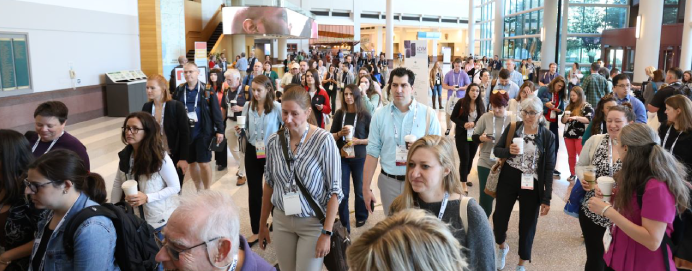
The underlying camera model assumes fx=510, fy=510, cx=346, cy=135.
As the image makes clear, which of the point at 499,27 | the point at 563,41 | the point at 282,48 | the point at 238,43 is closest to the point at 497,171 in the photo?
the point at 563,41

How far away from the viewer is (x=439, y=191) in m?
2.28

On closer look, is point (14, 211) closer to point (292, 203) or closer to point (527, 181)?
point (292, 203)

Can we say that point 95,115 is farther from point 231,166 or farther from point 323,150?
point 323,150

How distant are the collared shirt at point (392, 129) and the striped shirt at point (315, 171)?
0.91 m

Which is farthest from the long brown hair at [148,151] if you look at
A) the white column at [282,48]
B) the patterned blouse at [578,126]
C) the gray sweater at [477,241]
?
the white column at [282,48]

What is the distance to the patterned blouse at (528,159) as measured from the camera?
13.3 feet

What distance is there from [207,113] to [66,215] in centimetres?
351

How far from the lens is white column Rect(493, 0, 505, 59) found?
32.9 meters

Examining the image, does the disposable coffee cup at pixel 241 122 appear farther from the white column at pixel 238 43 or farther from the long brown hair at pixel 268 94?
the white column at pixel 238 43

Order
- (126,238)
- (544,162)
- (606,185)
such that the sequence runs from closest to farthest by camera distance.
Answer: (126,238) → (606,185) → (544,162)

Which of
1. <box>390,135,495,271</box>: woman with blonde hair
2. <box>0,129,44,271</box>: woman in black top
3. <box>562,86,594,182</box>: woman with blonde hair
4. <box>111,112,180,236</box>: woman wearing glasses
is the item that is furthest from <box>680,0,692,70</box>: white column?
<box>0,129,44,271</box>: woman in black top

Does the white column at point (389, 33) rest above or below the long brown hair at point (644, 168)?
above

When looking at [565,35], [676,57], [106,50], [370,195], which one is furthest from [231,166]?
[565,35]

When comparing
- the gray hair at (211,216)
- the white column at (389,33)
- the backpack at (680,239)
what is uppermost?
the white column at (389,33)
